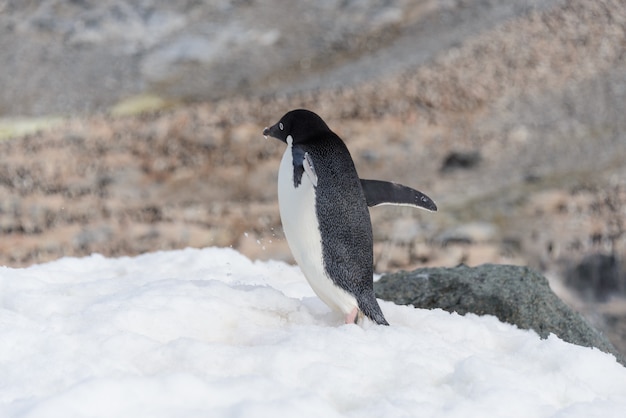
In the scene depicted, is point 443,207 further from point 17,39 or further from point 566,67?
point 17,39

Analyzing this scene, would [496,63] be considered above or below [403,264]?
above

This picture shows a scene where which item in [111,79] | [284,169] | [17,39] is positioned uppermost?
[17,39]

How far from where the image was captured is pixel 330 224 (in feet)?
11.0

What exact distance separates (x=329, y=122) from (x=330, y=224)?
14062 mm

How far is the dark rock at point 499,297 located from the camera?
425 centimetres

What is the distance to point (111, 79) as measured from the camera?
21.5m

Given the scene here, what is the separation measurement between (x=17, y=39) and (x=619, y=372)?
2335 centimetres

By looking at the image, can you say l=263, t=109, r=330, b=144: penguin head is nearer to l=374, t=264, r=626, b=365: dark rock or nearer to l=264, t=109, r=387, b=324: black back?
l=264, t=109, r=387, b=324: black back

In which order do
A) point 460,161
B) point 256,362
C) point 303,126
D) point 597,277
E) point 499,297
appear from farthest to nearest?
point 460,161
point 597,277
point 499,297
point 303,126
point 256,362

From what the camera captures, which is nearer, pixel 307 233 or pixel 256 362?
pixel 256 362

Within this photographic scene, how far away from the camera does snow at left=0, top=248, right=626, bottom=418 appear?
2.39m

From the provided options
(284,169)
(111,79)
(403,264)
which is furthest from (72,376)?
(111,79)

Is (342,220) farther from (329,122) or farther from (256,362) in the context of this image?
(329,122)

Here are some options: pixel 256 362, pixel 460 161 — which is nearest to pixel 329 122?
pixel 460 161
